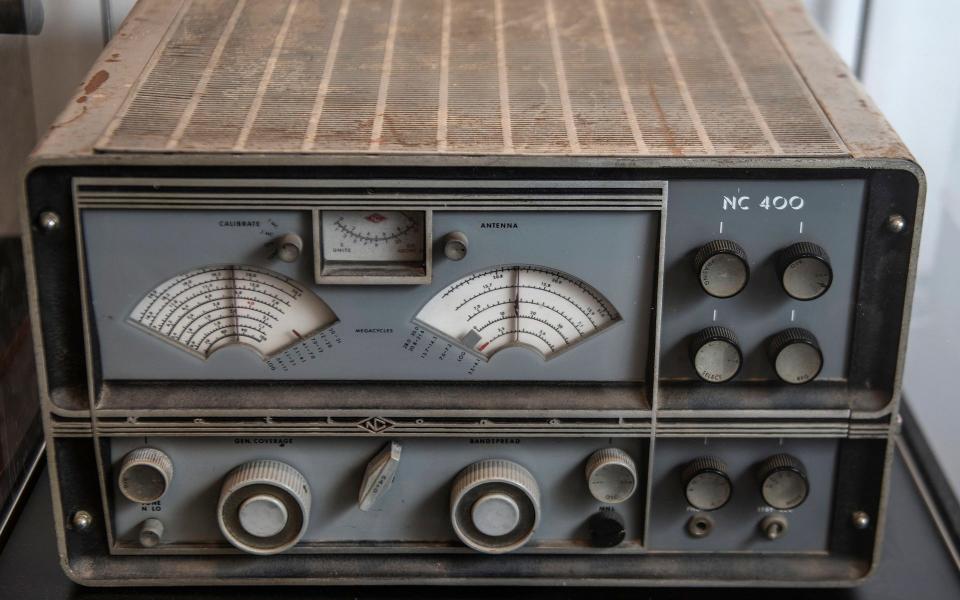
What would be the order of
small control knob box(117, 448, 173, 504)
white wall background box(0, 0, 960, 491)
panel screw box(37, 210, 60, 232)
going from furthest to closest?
white wall background box(0, 0, 960, 491)
small control knob box(117, 448, 173, 504)
panel screw box(37, 210, 60, 232)

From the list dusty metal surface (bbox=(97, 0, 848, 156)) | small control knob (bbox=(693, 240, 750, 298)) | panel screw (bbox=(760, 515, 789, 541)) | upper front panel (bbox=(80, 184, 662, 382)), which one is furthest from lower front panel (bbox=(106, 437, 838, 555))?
dusty metal surface (bbox=(97, 0, 848, 156))

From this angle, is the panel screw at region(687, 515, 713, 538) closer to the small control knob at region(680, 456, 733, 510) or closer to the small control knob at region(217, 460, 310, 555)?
the small control knob at region(680, 456, 733, 510)

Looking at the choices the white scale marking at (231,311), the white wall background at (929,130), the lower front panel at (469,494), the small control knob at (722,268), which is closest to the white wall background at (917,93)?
the white wall background at (929,130)

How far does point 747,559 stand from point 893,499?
346 millimetres

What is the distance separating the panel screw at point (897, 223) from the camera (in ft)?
5.39

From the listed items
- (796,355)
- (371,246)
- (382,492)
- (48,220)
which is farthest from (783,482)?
(48,220)

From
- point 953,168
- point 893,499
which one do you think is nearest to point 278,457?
point 893,499

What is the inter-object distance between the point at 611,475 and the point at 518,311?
0.85ft

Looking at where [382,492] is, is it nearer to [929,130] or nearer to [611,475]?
[611,475]

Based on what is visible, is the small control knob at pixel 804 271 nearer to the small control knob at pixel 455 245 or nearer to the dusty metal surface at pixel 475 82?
the dusty metal surface at pixel 475 82

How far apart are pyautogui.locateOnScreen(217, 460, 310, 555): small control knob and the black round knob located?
39 centimetres

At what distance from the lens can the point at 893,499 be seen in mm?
→ 2053

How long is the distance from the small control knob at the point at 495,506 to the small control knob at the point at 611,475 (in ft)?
0.27

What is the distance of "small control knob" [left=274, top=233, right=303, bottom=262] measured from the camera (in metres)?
1.63
